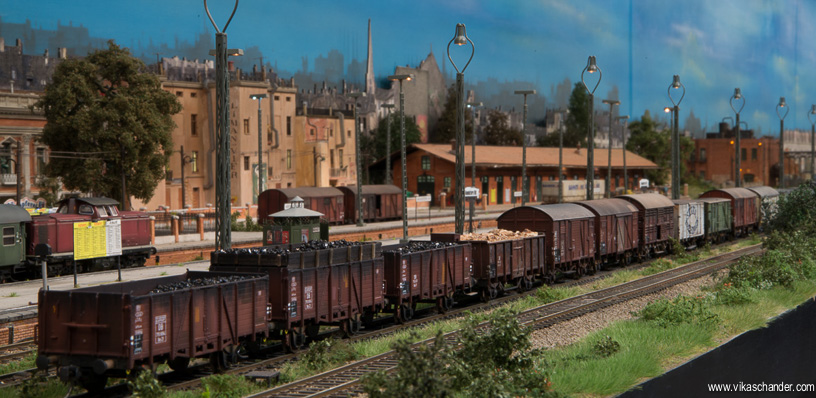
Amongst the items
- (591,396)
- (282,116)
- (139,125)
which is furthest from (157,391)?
(282,116)

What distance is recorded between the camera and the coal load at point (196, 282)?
51.9 ft

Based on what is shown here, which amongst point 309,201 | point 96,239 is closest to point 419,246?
point 96,239

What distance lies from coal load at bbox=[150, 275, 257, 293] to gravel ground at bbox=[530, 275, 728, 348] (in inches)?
279

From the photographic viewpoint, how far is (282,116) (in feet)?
247

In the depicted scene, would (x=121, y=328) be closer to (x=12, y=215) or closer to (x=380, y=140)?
(x=12, y=215)

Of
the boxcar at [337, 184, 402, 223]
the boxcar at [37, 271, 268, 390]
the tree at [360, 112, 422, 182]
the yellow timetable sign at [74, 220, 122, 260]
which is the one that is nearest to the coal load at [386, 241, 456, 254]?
the boxcar at [37, 271, 268, 390]

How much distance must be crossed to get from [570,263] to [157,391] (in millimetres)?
21571

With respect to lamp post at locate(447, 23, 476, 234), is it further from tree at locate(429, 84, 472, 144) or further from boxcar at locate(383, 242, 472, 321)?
tree at locate(429, 84, 472, 144)

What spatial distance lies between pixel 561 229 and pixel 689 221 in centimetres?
1580

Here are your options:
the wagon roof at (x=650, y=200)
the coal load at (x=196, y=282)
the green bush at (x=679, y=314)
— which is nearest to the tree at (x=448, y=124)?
the wagon roof at (x=650, y=200)

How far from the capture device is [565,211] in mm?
31516

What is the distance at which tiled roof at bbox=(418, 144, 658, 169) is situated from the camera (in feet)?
254

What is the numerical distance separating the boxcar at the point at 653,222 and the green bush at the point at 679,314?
17.4 metres

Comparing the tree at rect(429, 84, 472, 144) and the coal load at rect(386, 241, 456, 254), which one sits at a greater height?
the tree at rect(429, 84, 472, 144)
